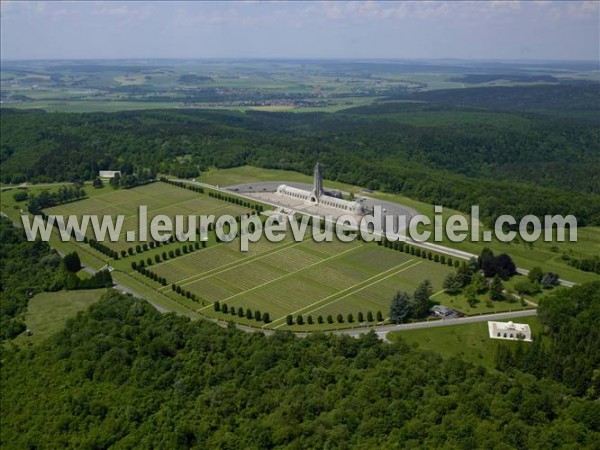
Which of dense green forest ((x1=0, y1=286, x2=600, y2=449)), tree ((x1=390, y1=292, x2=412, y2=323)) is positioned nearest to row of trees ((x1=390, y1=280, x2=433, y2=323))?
tree ((x1=390, y1=292, x2=412, y2=323))

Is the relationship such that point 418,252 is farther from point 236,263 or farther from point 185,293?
point 185,293

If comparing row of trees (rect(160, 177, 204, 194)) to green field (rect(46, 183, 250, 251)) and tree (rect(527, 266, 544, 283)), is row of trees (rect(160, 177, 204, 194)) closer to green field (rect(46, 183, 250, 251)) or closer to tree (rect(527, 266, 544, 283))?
green field (rect(46, 183, 250, 251))

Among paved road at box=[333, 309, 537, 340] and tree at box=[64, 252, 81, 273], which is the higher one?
tree at box=[64, 252, 81, 273]

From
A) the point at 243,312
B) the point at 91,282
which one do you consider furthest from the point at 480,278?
the point at 91,282

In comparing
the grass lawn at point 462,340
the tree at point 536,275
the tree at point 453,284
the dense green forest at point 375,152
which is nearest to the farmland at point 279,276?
the tree at point 453,284

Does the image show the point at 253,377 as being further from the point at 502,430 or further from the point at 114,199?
the point at 114,199

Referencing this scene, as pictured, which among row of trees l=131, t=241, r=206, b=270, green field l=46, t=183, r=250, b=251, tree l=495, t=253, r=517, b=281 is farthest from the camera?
green field l=46, t=183, r=250, b=251
